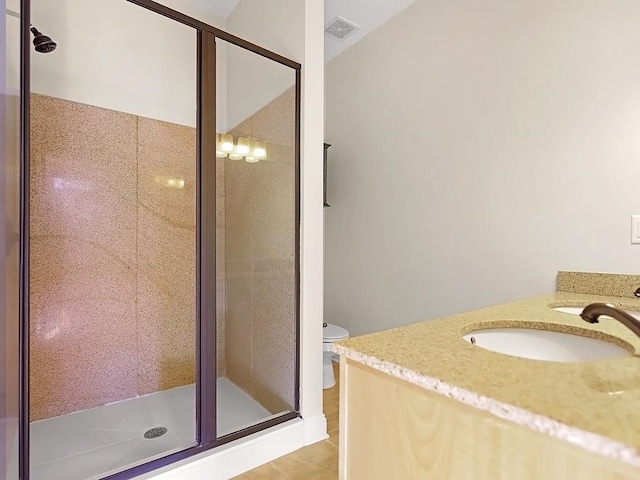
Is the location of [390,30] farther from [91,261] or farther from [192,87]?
[91,261]

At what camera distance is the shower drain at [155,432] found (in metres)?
1.90

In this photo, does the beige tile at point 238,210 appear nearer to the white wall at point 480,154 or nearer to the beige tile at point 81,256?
the beige tile at point 81,256

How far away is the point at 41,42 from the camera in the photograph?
1704 mm

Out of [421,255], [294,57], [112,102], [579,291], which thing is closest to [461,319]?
[579,291]

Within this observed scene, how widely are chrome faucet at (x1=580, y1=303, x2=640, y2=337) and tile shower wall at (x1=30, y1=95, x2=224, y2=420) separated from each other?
154 cm

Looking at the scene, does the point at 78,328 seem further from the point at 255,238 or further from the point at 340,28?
the point at 340,28

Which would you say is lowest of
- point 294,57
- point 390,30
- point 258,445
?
point 258,445

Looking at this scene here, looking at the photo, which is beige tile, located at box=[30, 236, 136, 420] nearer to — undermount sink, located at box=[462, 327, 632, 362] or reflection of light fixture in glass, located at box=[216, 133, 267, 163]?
reflection of light fixture in glass, located at box=[216, 133, 267, 163]

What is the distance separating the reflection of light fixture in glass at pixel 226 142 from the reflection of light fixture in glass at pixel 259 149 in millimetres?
140

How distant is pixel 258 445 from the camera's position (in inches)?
64.8

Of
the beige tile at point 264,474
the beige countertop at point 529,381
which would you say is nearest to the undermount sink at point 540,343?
the beige countertop at point 529,381

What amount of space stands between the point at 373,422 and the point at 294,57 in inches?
69.2

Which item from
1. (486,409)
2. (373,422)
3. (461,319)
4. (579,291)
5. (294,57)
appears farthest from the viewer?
(294,57)

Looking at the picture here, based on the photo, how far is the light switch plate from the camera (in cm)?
147
